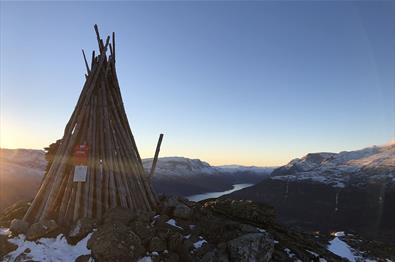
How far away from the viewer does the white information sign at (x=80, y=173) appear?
12781 mm

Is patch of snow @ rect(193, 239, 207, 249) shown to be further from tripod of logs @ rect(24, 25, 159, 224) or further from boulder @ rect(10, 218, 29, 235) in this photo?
boulder @ rect(10, 218, 29, 235)

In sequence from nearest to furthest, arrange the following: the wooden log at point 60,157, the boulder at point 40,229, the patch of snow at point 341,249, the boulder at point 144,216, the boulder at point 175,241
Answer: the boulder at point 175,241 < the boulder at point 40,229 < the boulder at point 144,216 < the wooden log at point 60,157 < the patch of snow at point 341,249

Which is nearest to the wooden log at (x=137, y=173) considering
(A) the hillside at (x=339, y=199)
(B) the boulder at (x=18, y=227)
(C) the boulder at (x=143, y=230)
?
(C) the boulder at (x=143, y=230)

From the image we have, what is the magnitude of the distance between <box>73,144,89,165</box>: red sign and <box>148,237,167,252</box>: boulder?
A: 14.0 feet

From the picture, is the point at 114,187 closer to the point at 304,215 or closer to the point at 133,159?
the point at 133,159

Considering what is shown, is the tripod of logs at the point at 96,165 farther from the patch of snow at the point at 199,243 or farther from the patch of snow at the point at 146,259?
the patch of snow at the point at 199,243

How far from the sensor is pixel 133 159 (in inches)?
569

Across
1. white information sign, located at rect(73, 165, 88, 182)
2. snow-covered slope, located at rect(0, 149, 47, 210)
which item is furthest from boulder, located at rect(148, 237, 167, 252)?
snow-covered slope, located at rect(0, 149, 47, 210)

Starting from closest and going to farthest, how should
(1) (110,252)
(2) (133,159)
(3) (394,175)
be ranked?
(1) (110,252) < (2) (133,159) < (3) (394,175)

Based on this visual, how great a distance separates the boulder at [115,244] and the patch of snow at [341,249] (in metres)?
12.0

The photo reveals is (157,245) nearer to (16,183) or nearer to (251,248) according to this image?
(251,248)

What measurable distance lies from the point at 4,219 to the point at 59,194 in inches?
86.1

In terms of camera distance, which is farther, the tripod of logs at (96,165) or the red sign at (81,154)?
the red sign at (81,154)

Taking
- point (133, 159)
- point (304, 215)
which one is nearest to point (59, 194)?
point (133, 159)
